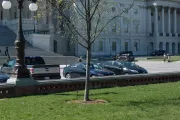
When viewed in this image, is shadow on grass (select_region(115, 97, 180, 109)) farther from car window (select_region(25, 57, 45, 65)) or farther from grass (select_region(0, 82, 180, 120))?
car window (select_region(25, 57, 45, 65))

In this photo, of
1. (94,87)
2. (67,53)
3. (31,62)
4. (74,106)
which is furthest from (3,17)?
(74,106)

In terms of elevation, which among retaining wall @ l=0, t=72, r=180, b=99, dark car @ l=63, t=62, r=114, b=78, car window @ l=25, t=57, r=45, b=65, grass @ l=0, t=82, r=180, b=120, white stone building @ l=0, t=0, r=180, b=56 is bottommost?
grass @ l=0, t=82, r=180, b=120

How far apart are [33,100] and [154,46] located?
287 ft

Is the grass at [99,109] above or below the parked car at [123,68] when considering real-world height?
below

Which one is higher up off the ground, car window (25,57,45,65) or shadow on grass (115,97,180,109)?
car window (25,57,45,65)

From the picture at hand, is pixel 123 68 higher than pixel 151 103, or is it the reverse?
pixel 123 68

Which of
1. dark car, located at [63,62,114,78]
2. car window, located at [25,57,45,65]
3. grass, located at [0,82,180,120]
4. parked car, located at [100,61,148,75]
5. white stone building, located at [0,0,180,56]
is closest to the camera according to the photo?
grass, located at [0,82,180,120]

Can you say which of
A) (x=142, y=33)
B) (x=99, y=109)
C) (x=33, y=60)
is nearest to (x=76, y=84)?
(x=99, y=109)

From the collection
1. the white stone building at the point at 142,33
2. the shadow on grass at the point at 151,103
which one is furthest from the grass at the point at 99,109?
the white stone building at the point at 142,33

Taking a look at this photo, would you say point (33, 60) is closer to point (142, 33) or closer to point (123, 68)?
point (123, 68)

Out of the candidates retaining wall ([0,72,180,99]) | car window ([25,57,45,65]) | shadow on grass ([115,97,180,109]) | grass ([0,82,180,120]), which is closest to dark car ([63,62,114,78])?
car window ([25,57,45,65])

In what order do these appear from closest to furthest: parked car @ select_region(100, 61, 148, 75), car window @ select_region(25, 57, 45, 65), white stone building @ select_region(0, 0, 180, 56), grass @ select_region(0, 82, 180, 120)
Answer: grass @ select_region(0, 82, 180, 120)
car window @ select_region(25, 57, 45, 65)
parked car @ select_region(100, 61, 148, 75)
white stone building @ select_region(0, 0, 180, 56)

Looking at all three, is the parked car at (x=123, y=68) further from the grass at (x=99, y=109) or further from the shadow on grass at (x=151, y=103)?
the shadow on grass at (x=151, y=103)

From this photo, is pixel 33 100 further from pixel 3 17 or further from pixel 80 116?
pixel 3 17
